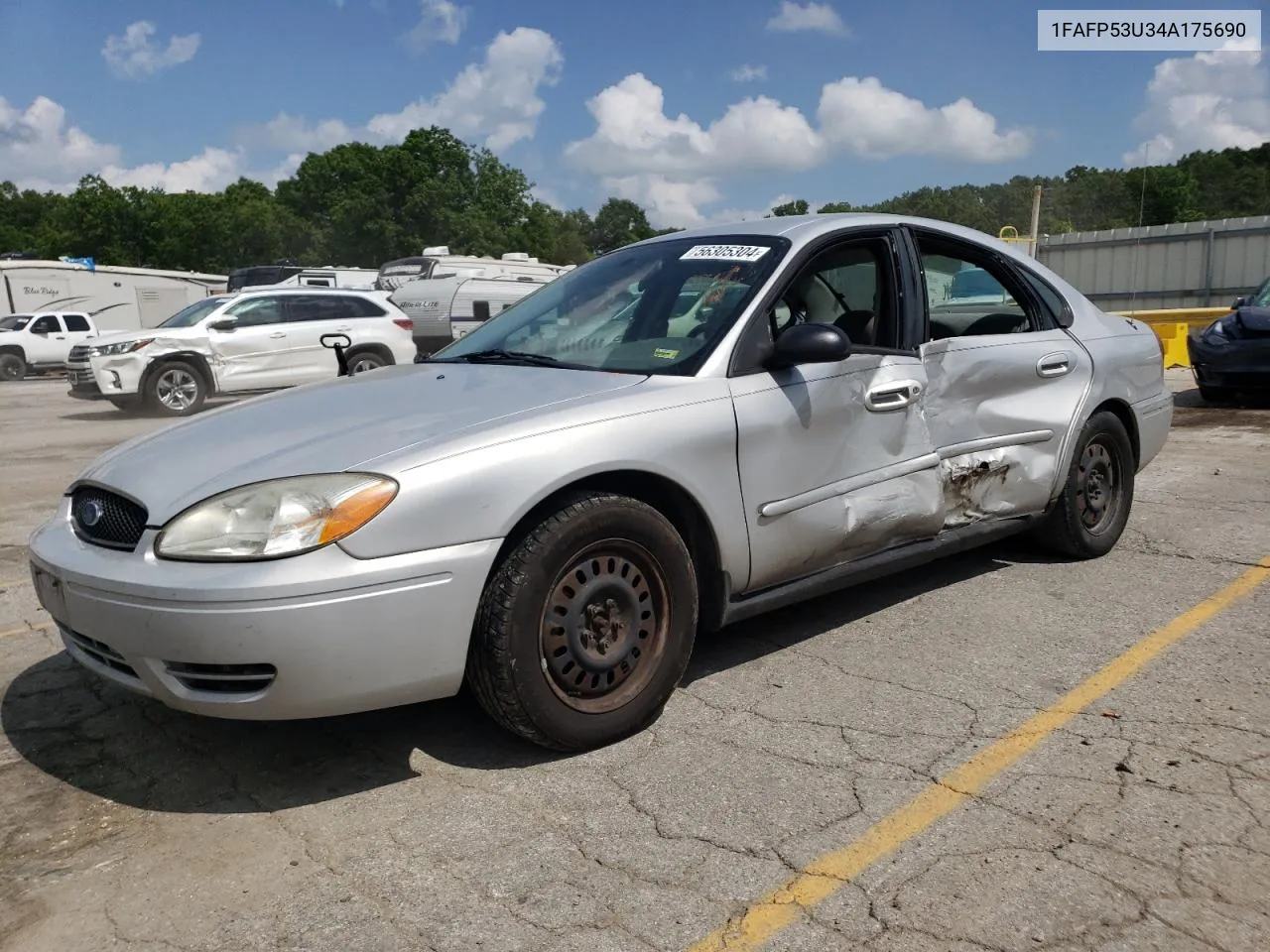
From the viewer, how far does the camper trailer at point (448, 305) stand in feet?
62.4

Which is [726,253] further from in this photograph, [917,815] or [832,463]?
[917,815]

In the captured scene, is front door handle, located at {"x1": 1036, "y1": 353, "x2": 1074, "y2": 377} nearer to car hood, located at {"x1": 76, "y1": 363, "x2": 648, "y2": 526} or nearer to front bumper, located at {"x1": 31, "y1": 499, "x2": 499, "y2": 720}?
car hood, located at {"x1": 76, "y1": 363, "x2": 648, "y2": 526}

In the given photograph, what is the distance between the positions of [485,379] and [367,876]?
64.4 inches

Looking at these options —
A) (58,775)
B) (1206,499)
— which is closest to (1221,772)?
(58,775)

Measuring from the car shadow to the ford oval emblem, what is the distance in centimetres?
51

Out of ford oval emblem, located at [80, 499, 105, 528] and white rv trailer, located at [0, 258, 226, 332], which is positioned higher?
white rv trailer, located at [0, 258, 226, 332]

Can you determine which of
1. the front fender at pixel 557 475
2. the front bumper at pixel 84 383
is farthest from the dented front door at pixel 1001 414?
the front bumper at pixel 84 383

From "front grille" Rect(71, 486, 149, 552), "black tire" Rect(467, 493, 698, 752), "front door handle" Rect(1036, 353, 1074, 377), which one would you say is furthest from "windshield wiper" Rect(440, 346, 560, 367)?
"front door handle" Rect(1036, 353, 1074, 377)

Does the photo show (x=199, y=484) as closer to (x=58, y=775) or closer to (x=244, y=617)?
(x=244, y=617)

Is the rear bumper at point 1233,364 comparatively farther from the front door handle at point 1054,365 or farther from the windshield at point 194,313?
the windshield at point 194,313

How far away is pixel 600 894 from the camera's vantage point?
2373 millimetres

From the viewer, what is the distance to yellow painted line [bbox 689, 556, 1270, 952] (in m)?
2.24

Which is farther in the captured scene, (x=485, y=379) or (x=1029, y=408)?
(x=1029, y=408)

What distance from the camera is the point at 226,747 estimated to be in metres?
3.19
